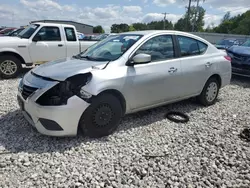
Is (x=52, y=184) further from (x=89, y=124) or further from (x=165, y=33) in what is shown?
(x=165, y=33)

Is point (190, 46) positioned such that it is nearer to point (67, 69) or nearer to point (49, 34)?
point (67, 69)

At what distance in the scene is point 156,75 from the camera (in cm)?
380

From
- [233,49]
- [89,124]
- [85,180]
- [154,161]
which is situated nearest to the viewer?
[85,180]

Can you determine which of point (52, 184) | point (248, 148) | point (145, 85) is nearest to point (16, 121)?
point (52, 184)

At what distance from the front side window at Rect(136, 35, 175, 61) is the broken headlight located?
122 cm

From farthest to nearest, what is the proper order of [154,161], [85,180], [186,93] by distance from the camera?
[186,93]
[154,161]
[85,180]

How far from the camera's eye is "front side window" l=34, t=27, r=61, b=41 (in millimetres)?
7406

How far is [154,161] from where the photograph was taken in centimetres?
290

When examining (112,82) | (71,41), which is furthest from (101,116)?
(71,41)

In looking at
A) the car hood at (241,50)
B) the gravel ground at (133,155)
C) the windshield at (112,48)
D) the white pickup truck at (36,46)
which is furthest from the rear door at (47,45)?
the car hood at (241,50)

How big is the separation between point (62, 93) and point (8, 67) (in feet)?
15.9

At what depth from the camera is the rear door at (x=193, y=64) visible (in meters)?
4.32

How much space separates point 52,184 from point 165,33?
10.4ft

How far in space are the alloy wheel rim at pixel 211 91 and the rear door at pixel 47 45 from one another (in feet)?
17.0
